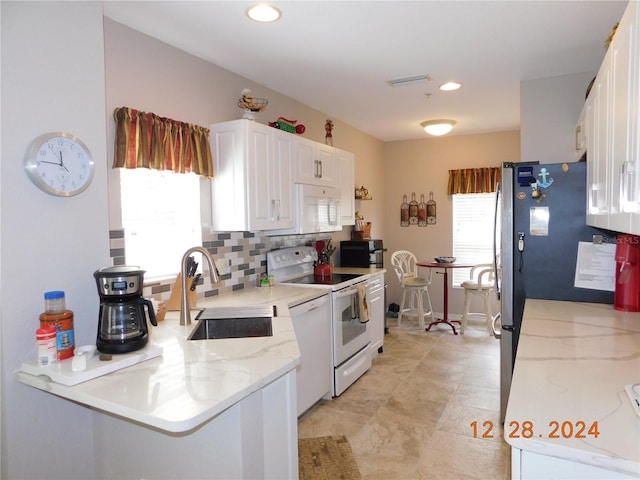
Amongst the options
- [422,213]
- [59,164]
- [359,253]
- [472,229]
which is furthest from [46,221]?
[472,229]

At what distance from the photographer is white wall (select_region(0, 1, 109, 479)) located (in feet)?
4.88

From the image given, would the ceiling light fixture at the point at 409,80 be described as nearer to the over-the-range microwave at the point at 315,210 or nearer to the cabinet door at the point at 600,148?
the over-the-range microwave at the point at 315,210

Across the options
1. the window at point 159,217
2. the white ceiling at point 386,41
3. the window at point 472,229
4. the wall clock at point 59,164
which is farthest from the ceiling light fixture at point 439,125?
the wall clock at point 59,164

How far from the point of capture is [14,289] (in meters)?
1.50

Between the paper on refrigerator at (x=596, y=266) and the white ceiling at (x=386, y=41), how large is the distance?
1299 mm

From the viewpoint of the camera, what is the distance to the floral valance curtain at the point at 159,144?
2.25m

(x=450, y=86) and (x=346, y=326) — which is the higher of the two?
(x=450, y=86)

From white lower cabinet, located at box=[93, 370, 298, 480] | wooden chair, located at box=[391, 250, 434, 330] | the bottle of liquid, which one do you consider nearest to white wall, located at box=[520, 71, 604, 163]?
wooden chair, located at box=[391, 250, 434, 330]

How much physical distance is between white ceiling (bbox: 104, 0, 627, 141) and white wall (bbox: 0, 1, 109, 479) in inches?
25.6

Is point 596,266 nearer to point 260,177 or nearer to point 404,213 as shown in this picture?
point 260,177

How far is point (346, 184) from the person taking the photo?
425 centimetres

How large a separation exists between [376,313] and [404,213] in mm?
2322

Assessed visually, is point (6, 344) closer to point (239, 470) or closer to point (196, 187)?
point (239, 470)

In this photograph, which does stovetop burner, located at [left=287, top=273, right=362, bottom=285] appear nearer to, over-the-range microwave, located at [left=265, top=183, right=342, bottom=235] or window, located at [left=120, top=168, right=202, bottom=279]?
over-the-range microwave, located at [left=265, top=183, right=342, bottom=235]
